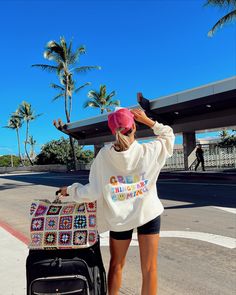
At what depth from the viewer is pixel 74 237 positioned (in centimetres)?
253

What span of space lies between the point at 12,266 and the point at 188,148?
2372 cm

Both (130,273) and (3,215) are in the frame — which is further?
(3,215)

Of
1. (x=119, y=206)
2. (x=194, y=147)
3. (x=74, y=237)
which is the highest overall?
(x=194, y=147)

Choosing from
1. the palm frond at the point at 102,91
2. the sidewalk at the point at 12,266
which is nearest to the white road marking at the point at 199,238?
the sidewalk at the point at 12,266

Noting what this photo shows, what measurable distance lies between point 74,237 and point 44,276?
1.02ft

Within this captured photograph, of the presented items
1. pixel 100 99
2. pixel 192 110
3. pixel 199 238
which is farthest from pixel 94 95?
pixel 199 238

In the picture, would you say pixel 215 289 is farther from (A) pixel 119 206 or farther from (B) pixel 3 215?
(B) pixel 3 215

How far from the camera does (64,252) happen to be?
251 centimetres

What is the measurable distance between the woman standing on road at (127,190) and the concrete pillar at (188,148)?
24896 millimetres

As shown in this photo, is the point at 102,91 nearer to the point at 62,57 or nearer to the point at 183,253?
the point at 62,57

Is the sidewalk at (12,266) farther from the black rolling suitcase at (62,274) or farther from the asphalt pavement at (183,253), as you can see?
the black rolling suitcase at (62,274)

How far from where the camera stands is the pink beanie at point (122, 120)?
2688 mm

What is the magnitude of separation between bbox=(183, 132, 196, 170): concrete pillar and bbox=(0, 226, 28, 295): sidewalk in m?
21.6

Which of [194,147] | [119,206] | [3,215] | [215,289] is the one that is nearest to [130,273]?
[215,289]
